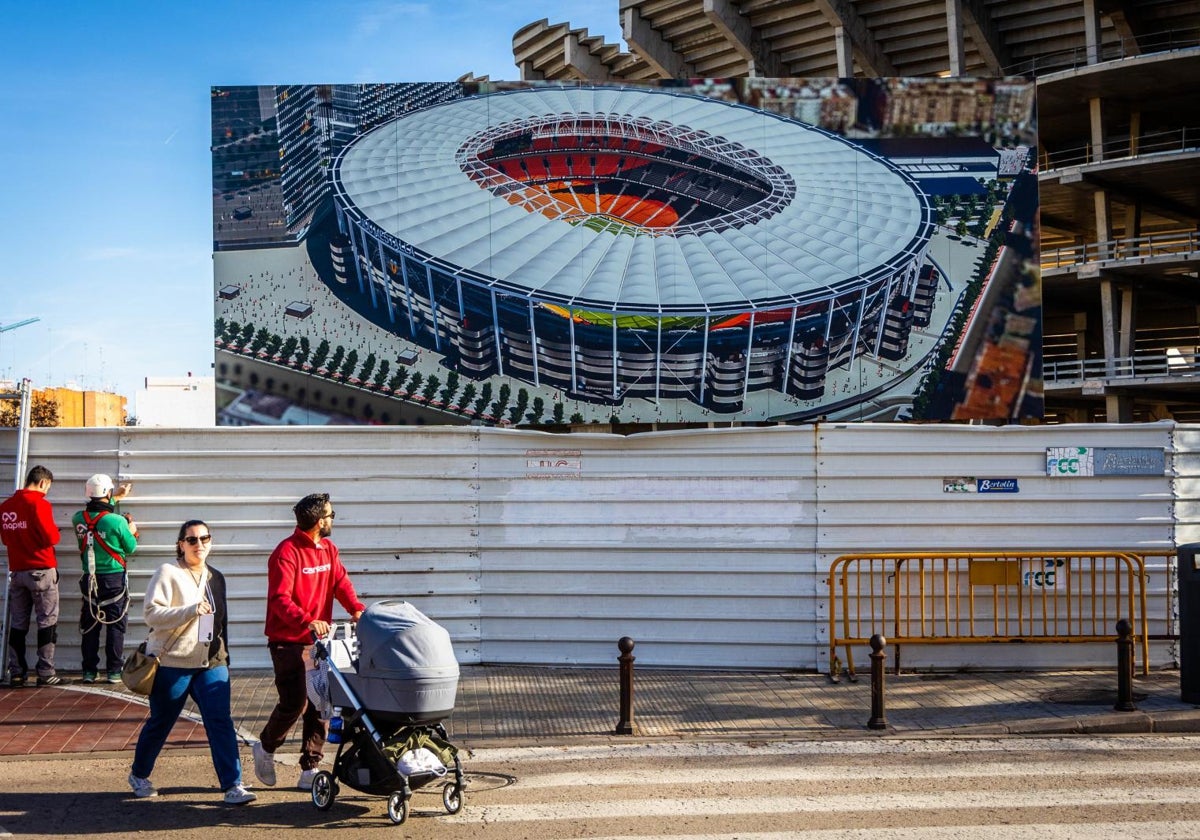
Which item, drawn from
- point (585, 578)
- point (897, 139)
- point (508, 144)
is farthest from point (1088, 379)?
point (585, 578)

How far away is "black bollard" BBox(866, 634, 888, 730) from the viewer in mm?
10039

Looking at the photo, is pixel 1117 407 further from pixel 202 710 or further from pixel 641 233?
pixel 202 710

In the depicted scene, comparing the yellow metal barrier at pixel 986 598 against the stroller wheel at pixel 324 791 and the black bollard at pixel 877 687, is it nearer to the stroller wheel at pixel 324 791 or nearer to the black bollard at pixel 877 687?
the black bollard at pixel 877 687

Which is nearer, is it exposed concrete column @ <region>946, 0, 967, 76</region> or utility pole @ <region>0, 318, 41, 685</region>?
utility pole @ <region>0, 318, 41, 685</region>

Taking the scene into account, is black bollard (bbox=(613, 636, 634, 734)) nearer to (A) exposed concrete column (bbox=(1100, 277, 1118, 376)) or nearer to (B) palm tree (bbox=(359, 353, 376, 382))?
(B) palm tree (bbox=(359, 353, 376, 382))

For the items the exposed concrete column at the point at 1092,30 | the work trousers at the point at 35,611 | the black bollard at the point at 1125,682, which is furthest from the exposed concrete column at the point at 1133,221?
the work trousers at the point at 35,611

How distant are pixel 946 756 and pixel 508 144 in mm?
11112

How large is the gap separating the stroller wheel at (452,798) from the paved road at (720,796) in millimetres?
86

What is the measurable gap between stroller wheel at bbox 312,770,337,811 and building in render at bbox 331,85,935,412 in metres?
9.81

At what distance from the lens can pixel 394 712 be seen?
7480 millimetres

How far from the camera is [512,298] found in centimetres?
1694

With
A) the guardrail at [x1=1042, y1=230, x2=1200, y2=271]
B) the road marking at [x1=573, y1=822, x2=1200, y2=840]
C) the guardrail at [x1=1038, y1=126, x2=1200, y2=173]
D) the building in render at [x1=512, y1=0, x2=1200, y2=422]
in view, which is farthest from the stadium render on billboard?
the guardrail at [x1=1038, y1=126, x2=1200, y2=173]

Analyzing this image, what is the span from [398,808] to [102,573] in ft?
19.0

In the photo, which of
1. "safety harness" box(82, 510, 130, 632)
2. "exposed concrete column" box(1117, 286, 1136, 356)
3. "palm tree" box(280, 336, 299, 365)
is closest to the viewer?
"safety harness" box(82, 510, 130, 632)
